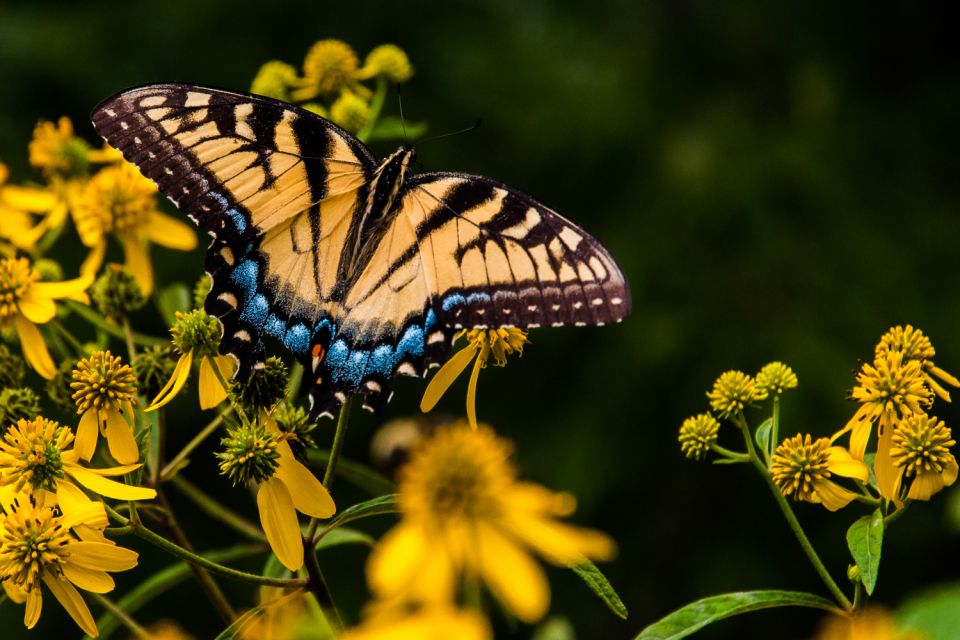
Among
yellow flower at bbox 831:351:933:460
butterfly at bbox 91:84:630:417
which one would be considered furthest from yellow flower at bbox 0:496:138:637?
yellow flower at bbox 831:351:933:460

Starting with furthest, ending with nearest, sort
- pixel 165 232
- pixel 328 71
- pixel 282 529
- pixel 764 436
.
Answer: pixel 328 71, pixel 165 232, pixel 764 436, pixel 282 529

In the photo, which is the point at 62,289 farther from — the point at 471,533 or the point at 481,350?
the point at 471,533

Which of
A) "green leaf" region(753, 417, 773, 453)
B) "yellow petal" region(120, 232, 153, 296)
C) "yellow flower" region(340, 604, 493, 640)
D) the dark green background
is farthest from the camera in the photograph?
the dark green background

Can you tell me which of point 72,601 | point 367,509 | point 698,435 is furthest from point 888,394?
point 72,601

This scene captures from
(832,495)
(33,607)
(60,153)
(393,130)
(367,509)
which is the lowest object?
(33,607)

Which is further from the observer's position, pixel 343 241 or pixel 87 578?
pixel 343 241

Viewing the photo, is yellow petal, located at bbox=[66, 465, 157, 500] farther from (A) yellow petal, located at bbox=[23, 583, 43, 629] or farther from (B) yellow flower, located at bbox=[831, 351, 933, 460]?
(B) yellow flower, located at bbox=[831, 351, 933, 460]

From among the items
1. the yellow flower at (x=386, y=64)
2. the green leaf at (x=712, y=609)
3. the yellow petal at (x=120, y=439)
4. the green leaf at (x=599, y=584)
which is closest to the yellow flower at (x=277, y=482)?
the yellow petal at (x=120, y=439)
